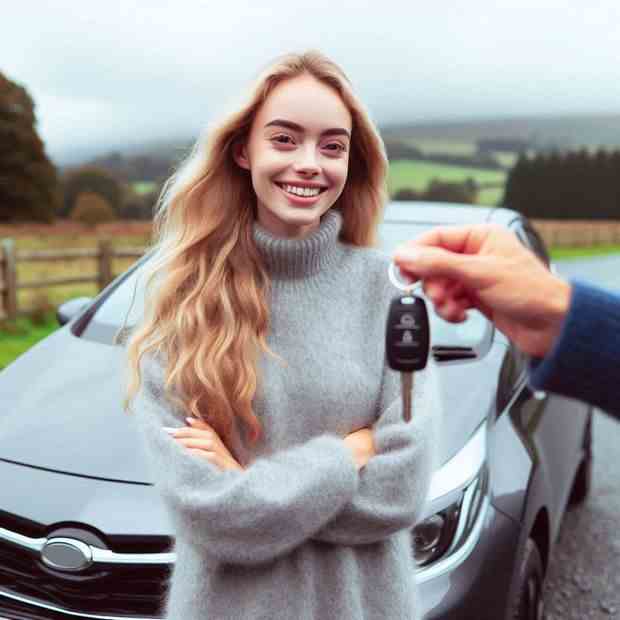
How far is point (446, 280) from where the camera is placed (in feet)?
3.56

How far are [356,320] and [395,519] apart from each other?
396mm

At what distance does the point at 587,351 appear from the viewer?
0.89 meters

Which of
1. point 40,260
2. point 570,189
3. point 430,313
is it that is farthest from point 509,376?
point 570,189

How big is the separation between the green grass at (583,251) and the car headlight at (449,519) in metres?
19.7

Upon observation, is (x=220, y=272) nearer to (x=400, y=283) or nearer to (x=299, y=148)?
(x=299, y=148)

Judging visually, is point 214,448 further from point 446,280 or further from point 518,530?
point 518,530

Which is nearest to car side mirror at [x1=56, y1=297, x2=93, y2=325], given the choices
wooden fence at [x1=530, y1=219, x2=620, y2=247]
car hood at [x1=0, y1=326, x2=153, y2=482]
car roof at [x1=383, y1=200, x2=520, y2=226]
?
car hood at [x1=0, y1=326, x2=153, y2=482]

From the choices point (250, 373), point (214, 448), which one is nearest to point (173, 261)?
point (250, 373)

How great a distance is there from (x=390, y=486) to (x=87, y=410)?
1391mm

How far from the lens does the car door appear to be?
284 cm

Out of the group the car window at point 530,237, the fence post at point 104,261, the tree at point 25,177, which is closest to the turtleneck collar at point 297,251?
the car window at point 530,237

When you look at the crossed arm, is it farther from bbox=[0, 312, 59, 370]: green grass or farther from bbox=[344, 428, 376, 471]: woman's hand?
bbox=[0, 312, 59, 370]: green grass

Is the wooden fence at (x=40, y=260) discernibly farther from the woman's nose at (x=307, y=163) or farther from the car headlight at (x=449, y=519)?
the woman's nose at (x=307, y=163)

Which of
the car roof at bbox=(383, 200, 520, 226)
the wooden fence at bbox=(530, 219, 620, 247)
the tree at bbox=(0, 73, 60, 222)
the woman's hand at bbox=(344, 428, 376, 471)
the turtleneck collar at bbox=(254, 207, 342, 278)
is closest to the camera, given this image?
the woman's hand at bbox=(344, 428, 376, 471)
